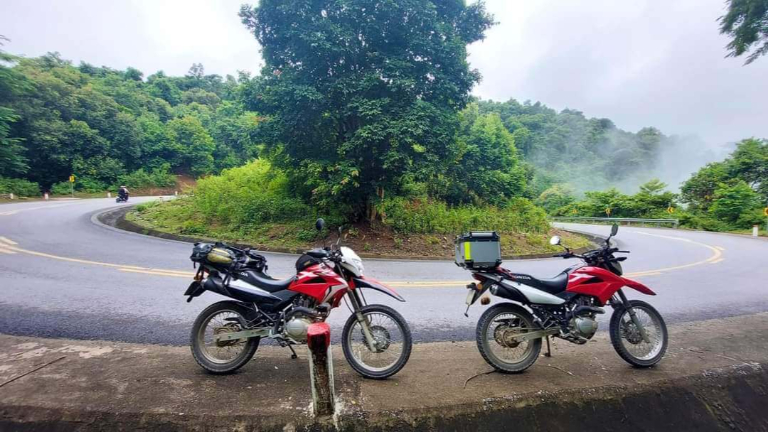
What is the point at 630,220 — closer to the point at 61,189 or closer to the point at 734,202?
the point at 734,202

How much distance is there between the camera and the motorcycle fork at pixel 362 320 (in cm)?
322

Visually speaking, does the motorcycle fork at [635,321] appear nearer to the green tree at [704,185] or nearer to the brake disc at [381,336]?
the brake disc at [381,336]

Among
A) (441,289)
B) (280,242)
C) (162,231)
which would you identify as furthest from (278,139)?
(441,289)

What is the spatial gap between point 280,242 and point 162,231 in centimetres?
439

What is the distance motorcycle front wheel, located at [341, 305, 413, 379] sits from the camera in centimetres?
313

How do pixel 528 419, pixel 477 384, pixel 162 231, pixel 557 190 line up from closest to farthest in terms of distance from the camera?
pixel 528 419 → pixel 477 384 → pixel 162 231 → pixel 557 190

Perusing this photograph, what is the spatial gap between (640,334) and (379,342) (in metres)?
2.41

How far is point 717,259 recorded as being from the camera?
11500mm

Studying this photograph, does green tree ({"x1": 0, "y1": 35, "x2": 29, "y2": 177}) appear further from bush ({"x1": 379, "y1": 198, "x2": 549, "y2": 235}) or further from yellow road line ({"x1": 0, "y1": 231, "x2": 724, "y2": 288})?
bush ({"x1": 379, "y1": 198, "x2": 549, "y2": 235})

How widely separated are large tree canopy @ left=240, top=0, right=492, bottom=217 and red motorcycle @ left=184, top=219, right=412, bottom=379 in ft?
25.5

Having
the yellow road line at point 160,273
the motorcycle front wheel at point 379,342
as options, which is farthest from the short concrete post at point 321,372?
the yellow road line at point 160,273

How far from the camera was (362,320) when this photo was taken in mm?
3242

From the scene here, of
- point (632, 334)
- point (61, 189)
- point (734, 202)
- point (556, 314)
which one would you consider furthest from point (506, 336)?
point (61, 189)

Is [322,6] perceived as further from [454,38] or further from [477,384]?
[477,384]
